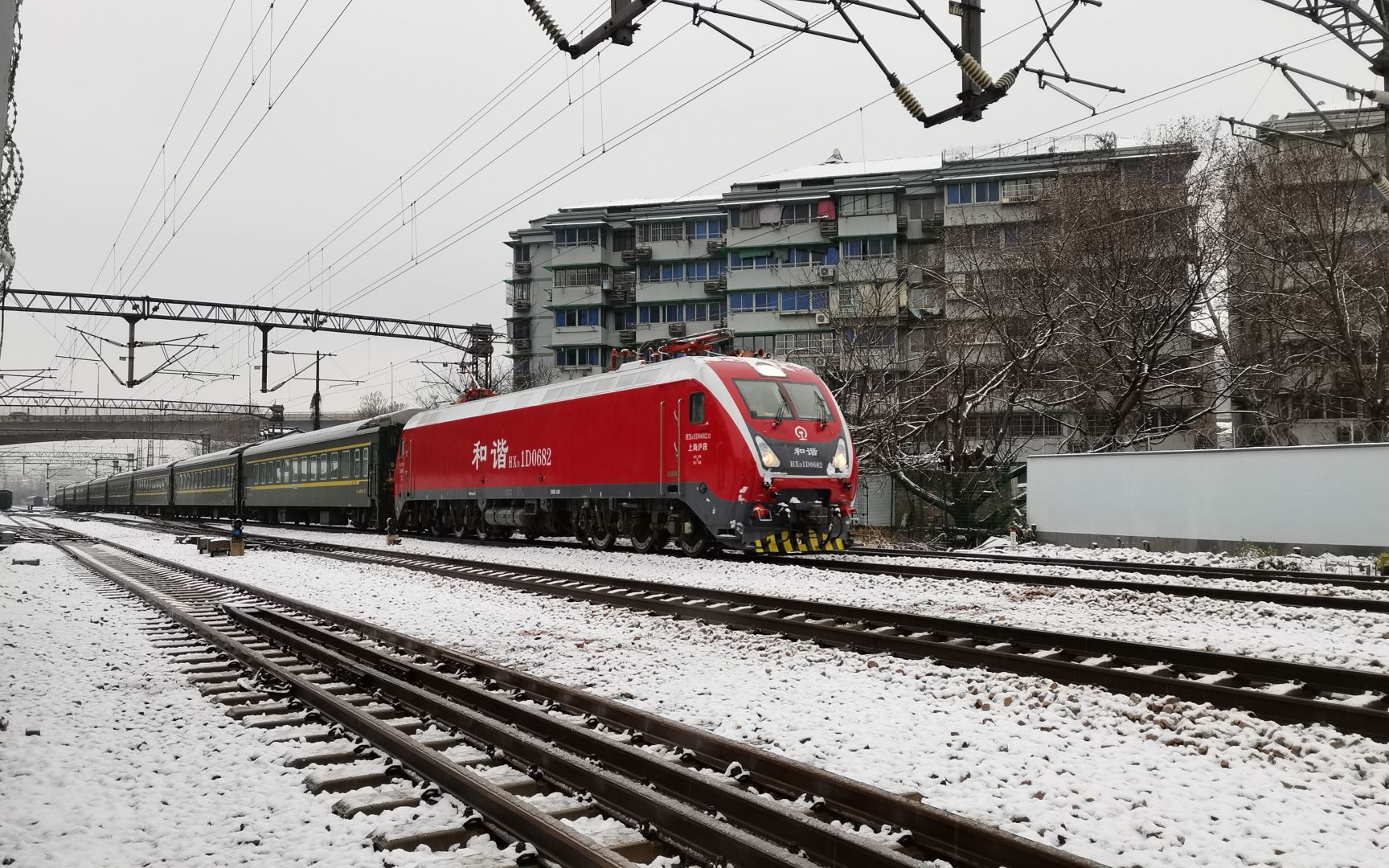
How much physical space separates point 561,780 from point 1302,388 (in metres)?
32.1

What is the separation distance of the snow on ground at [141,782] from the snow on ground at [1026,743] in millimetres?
2158

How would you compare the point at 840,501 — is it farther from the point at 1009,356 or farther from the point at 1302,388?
the point at 1302,388

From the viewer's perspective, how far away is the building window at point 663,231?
6656cm

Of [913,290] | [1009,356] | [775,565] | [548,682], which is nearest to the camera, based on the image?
[548,682]

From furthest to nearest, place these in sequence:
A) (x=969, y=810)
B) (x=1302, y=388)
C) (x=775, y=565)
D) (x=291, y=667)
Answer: (x=1302, y=388) < (x=775, y=565) < (x=291, y=667) < (x=969, y=810)

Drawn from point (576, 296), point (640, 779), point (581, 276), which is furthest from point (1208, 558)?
point (581, 276)

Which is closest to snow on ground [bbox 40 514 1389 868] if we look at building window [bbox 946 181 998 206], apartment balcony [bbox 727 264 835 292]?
building window [bbox 946 181 998 206]

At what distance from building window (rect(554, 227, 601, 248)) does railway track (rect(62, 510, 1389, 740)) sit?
58229 millimetres

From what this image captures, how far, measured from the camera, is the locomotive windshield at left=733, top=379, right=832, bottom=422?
15.3 meters

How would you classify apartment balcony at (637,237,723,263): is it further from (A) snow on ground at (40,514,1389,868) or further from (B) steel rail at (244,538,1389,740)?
(A) snow on ground at (40,514,1389,868)

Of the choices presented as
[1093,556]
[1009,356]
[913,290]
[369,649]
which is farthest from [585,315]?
[369,649]

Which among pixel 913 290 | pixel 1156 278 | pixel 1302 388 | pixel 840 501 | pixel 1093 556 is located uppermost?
pixel 913 290

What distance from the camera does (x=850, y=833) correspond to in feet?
11.9

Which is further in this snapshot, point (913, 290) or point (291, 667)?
point (913, 290)
